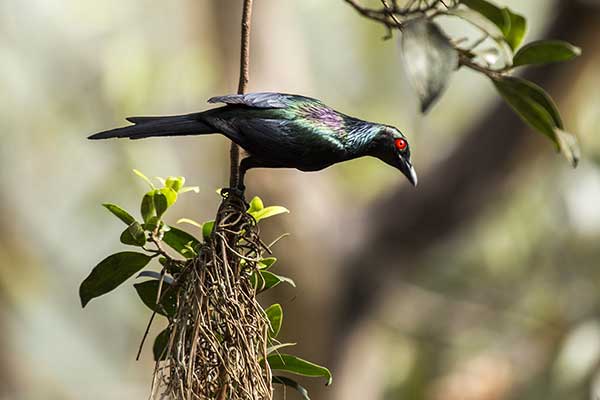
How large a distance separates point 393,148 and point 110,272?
0.27 m

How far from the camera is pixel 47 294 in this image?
385cm

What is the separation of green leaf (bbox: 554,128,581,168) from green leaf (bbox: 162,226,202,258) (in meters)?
0.34

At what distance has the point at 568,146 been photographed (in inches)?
33.1

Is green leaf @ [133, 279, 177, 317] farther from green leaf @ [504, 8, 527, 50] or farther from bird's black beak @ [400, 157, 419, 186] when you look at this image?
green leaf @ [504, 8, 527, 50]

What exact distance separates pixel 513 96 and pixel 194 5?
257 centimetres

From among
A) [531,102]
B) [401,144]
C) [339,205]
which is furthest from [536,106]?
[339,205]

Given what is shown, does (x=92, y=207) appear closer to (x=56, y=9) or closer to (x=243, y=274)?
(x=56, y=9)

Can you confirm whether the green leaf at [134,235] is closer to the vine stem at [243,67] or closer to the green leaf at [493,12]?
the vine stem at [243,67]

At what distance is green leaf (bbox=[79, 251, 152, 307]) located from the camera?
80 cm

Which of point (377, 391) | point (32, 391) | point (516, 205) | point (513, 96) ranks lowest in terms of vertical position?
point (32, 391)

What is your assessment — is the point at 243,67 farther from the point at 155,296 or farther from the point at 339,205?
the point at 339,205

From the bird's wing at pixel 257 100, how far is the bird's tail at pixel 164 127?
0.02m

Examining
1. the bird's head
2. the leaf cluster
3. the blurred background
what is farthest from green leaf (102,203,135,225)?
the blurred background

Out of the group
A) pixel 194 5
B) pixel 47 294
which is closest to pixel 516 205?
pixel 194 5
